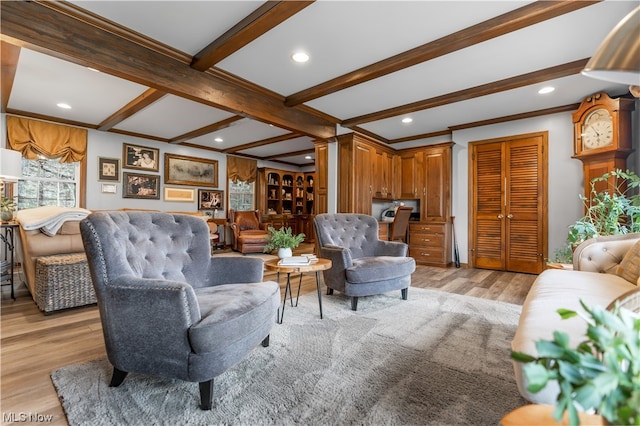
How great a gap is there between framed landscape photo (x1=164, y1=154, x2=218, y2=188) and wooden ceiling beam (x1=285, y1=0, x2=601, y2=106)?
4370 mm

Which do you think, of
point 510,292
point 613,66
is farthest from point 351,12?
point 510,292

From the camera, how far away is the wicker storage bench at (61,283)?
2.51 m

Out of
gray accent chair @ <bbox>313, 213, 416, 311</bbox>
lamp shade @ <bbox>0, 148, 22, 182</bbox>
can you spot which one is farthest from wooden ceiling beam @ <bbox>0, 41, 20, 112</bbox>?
gray accent chair @ <bbox>313, 213, 416, 311</bbox>

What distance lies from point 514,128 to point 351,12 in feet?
12.3

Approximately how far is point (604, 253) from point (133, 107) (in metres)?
5.49

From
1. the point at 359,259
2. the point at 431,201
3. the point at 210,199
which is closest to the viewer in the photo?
the point at 359,259

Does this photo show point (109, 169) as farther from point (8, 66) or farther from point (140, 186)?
point (8, 66)

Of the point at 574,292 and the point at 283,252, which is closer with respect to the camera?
the point at 574,292

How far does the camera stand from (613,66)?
83 centimetres

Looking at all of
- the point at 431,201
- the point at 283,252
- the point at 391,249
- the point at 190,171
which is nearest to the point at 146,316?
the point at 283,252

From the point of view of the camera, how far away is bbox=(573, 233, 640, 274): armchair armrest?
207cm

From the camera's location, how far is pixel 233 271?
206cm

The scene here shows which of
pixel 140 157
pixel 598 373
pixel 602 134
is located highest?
pixel 140 157

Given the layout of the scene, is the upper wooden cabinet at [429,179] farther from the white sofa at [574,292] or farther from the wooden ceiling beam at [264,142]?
the white sofa at [574,292]
